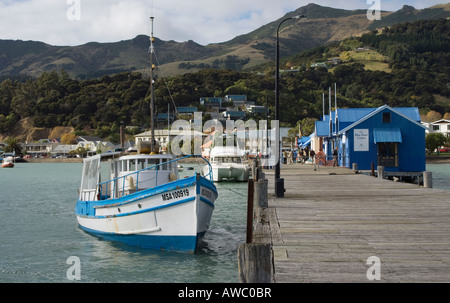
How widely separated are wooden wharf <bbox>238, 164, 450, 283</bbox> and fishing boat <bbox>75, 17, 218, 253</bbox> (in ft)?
6.59

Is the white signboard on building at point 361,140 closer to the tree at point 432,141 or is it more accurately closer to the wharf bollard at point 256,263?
the wharf bollard at point 256,263

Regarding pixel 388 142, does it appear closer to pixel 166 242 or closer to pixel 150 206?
pixel 166 242

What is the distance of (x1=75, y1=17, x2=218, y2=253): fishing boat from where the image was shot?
15.2 m

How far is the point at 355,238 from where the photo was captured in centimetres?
1123

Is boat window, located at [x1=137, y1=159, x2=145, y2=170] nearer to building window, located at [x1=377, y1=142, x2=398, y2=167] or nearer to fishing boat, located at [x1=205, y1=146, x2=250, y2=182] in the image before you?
fishing boat, located at [x1=205, y1=146, x2=250, y2=182]

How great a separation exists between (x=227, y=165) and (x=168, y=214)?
100 ft

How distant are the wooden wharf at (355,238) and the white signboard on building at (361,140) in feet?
72.4

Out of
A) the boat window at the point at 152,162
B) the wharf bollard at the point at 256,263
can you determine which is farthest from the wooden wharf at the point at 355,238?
the boat window at the point at 152,162

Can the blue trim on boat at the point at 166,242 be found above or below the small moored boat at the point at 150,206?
below

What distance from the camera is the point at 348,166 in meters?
43.8

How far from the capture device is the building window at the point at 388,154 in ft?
137

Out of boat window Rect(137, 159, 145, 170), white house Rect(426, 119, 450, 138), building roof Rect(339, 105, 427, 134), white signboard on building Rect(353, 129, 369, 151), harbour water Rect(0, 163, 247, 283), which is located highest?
white house Rect(426, 119, 450, 138)

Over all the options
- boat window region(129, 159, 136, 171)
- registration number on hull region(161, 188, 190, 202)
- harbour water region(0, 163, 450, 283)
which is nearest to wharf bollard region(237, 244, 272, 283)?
harbour water region(0, 163, 450, 283)
